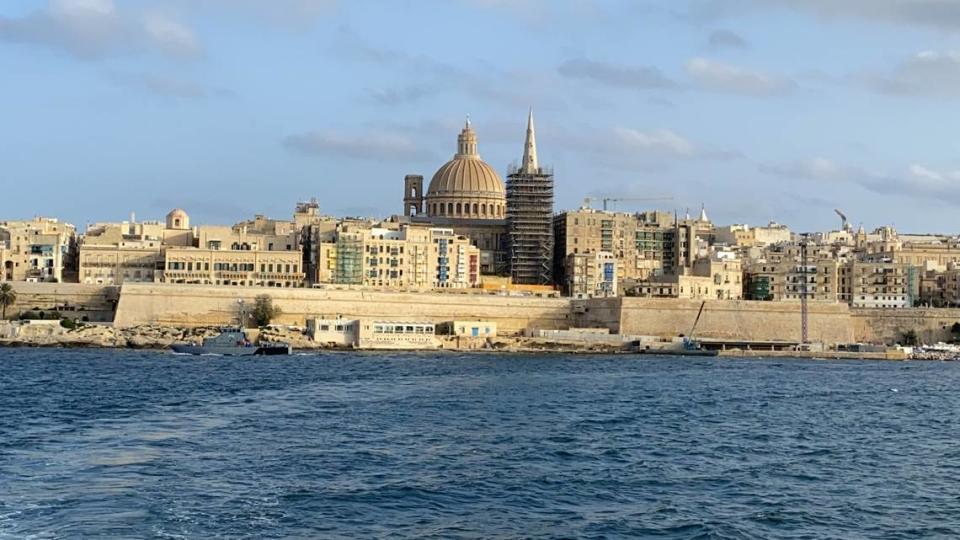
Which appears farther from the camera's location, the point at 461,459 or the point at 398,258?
the point at 398,258

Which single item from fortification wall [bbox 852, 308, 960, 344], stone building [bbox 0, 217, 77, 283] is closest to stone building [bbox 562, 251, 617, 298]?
fortification wall [bbox 852, 308, 960, 344]

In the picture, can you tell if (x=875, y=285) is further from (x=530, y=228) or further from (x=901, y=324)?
(x=530, y=228)

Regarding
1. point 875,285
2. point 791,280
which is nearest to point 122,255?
point 791,280

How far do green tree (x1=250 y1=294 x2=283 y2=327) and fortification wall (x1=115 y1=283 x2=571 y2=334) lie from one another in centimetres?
51

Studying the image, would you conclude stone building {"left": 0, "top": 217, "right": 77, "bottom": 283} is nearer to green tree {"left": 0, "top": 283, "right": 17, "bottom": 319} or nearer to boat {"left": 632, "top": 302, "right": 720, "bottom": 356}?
green tree {"left": 0, "top": 283, "right": 17, "bottom": 319}

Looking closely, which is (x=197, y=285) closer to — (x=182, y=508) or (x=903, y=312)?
(x=903, y=312)

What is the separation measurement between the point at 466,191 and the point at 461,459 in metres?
72.2

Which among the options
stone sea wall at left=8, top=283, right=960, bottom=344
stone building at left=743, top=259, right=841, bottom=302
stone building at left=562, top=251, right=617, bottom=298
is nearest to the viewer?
stone sea wall at left=8, top=283, right=960, bottom=344

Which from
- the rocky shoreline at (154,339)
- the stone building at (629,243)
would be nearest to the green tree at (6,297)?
the rocky shoreline at (154,339)

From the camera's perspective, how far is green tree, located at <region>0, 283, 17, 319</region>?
2613 inches

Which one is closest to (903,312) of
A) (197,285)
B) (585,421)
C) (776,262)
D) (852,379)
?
(776,262)

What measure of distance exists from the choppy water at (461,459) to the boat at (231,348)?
15.1 m

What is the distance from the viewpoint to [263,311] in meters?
66.3

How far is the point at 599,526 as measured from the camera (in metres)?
18.5
